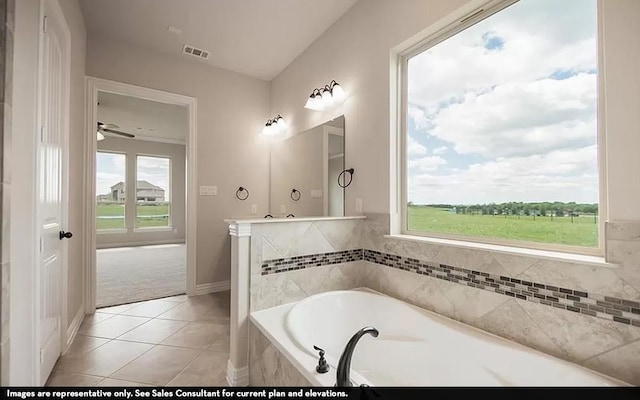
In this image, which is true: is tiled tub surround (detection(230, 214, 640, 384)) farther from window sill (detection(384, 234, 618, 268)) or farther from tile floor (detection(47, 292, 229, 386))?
tile floor (detection(47, 292, 229, 386))

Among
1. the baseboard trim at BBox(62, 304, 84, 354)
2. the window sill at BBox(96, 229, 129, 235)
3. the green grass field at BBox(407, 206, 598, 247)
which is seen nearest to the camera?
the green grass field at BBox(407, 206, 598, 247)

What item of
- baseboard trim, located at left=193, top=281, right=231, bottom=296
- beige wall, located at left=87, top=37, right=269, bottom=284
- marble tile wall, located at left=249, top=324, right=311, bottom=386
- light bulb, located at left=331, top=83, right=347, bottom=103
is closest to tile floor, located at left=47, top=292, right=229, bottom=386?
marble tile wall, located at left=249, top=324, right=311, bottom=386

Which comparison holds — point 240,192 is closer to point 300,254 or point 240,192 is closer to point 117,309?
point 117,309

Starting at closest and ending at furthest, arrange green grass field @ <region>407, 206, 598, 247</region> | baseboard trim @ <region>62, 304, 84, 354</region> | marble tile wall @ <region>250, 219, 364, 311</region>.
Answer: green grass field @ <region>407, 206, 598, 247</region>, marble tile wall @ <region>250, 219, 364, 311</region>, baseboard trim @ <region>62, 304, 84, 354</region>

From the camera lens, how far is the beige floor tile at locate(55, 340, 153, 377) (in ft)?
5.79

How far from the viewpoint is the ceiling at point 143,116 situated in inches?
170

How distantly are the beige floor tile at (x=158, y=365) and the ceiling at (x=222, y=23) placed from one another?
2758 mm

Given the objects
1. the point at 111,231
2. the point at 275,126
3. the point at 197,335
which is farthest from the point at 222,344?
the point at 111,231

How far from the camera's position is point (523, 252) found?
136cm

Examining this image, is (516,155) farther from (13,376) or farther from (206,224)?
(206,224)

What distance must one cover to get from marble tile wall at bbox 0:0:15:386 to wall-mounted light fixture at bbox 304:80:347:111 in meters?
1.91

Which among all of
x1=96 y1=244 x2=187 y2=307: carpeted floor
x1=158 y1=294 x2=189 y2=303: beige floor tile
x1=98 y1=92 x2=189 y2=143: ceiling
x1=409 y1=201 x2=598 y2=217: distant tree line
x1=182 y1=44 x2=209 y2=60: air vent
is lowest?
x1=158 y1=294 x2=189 y2=303: beige floor tile

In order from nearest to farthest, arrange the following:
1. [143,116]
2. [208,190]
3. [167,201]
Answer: [208,190] → [143,116] → [167,201]

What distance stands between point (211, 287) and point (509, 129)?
3.28m
